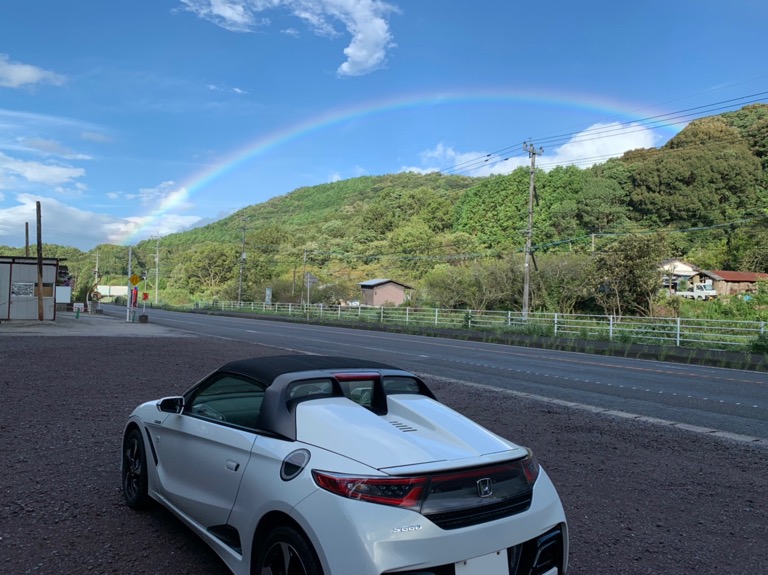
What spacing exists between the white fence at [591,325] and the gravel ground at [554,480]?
1366 centimetres

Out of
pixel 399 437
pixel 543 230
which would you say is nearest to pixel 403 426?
pixel 399 437

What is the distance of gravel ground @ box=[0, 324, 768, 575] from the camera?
11.4ft

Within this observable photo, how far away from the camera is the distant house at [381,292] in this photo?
56.7 metres

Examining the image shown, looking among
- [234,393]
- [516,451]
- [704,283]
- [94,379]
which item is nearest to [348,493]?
[516,451]

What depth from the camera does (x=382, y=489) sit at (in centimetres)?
237

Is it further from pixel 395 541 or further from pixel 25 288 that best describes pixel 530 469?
pixel 25 288

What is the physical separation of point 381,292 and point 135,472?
53.1m

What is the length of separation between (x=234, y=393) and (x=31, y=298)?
31579 mm

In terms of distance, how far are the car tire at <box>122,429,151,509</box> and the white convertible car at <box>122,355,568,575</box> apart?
0.53 m

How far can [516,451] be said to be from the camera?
114 inches

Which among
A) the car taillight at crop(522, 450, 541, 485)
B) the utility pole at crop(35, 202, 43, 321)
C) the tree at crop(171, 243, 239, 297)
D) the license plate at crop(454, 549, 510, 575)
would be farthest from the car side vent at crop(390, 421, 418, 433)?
the tree at crop(171, 243, 239, 297)

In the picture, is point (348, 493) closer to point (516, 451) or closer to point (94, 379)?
point (516, 451)

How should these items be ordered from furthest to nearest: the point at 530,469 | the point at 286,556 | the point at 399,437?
the point at 530,469 < the point at 399,437 < the point at 286,556

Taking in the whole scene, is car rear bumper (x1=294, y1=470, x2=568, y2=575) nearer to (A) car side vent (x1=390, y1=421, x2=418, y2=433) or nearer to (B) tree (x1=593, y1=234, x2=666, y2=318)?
(A) car side vent (x1=390, y1=421, x2=418, y2=433)
